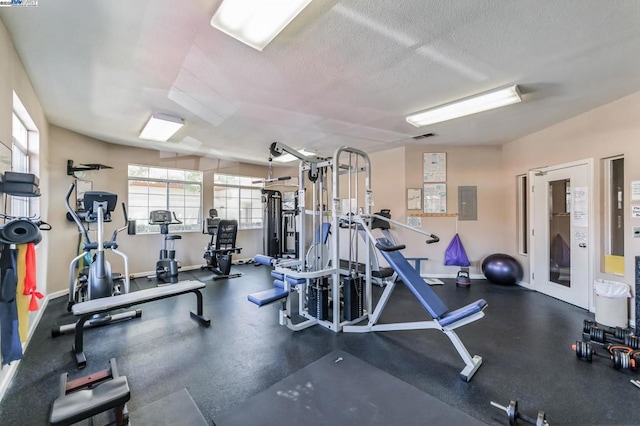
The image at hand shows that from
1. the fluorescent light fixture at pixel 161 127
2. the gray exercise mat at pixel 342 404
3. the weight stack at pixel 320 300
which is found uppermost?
the fluorescent light fixture at pixel 161 127

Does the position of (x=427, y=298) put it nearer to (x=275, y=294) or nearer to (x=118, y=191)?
(x=275, y=294)

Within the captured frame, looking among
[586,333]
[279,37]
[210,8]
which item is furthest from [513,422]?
[210,8]

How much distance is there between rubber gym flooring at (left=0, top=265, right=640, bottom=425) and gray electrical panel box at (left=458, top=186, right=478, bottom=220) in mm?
2018

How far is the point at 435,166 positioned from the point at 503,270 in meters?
2.23

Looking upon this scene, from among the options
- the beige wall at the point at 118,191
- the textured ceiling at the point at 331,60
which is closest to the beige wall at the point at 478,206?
the textured ceiling at the point at 331,60

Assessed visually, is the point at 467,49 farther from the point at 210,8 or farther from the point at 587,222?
Result: the point at 587,222

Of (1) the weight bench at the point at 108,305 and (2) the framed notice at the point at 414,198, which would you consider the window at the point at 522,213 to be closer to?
(2) the framed notice at the point at 414,198

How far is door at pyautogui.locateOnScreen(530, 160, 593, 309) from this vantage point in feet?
12.1

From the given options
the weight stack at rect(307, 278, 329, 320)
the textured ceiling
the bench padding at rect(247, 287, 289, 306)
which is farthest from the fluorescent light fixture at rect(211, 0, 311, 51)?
the weight stack at rect(307, 278, 329, 320)

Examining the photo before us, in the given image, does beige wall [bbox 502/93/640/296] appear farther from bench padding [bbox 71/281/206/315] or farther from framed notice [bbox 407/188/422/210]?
bench padding [bbox 71/281/206/315]

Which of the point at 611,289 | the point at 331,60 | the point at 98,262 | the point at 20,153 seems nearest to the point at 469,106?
the point at 331,60

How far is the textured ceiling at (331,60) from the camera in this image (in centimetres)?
184

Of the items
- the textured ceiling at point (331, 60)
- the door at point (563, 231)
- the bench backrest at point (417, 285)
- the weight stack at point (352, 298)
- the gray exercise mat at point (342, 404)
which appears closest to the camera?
the gray exercise mat at point (342, 404)

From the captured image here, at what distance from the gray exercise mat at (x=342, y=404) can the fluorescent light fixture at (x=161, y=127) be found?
3516mm
